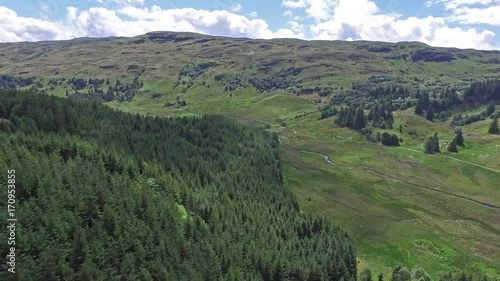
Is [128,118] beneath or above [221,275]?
above

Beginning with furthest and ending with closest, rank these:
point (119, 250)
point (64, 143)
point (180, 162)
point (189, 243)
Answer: point (180, 162) → point (64, 143) → point (189, 243) → point (119, 250)

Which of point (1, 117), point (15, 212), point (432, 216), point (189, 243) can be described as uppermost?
point (1, 117)

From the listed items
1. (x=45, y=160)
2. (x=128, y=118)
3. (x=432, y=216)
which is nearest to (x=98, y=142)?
(x=45, y=160)

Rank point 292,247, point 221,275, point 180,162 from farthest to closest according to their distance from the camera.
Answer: point 180,162 → point 292,247 → point 221,275

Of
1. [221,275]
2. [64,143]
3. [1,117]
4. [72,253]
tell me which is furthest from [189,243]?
[1,117]

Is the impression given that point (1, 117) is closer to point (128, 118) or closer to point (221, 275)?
point (128, 118)

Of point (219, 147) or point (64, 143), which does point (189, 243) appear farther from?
point (219, 147)

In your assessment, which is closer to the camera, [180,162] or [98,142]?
[98,142]

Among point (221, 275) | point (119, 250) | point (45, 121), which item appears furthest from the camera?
point (45, 121)

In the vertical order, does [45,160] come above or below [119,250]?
above
